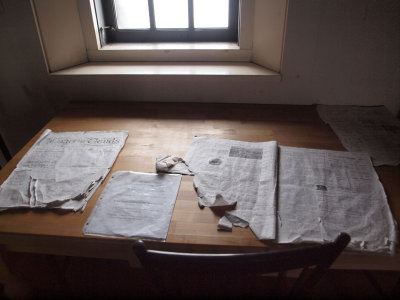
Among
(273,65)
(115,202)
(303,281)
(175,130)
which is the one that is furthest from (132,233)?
(273,65)

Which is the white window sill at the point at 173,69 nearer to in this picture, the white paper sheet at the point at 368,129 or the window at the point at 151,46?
the window at the point at 151,46

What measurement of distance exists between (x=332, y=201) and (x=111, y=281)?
0.98 m

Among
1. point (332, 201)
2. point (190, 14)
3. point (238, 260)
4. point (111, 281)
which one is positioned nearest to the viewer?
point (238, 260)

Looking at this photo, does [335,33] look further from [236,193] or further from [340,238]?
[340,238]

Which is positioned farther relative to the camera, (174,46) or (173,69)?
(174,46)

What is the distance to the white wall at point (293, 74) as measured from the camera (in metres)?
1.18

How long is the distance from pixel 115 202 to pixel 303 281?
509 mm

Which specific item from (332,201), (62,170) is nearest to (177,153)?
(62,170)

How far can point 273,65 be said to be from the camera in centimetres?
134

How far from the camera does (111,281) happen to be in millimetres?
1256

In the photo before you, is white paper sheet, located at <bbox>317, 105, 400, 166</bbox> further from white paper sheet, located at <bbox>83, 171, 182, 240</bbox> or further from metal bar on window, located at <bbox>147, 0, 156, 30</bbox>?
metal bar on window, located at <bbox>147, 0, 156, 30</bbox>

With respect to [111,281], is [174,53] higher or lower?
higher

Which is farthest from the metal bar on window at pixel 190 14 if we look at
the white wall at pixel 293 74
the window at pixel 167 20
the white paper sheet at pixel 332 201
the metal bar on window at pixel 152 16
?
the white paper sheet at pixel 332 201

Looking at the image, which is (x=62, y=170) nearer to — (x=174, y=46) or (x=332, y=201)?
(x=332, y=201)
